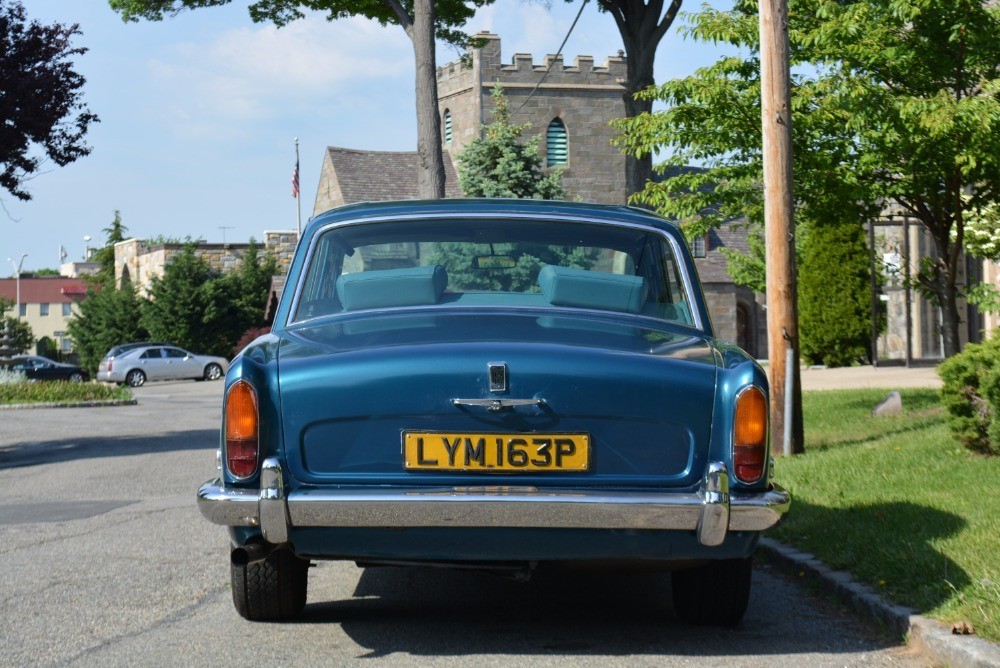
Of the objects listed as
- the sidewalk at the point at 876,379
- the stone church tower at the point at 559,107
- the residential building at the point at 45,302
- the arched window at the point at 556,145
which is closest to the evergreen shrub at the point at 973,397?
the sidewalk at the point at 876,379

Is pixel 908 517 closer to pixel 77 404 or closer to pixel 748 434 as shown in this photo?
pixel 748 434

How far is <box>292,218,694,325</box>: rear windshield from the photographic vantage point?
5586mm

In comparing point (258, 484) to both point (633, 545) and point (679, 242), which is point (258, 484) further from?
point (679, 242)

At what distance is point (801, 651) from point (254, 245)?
5014 centimetres

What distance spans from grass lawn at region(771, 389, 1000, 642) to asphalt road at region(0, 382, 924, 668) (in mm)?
305

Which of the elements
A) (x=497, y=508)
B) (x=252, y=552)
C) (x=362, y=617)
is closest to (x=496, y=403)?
(x=497, y=508)

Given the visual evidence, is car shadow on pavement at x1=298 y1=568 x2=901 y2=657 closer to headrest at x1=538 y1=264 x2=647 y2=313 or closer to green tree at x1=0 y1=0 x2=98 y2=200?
headrest at x1=538 y1=264 x2=647 y2=313

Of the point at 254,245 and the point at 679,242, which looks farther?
the point at 254,245

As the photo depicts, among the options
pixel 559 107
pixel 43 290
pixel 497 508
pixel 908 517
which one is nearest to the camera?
pixel 497 508

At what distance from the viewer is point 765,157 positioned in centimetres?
1169

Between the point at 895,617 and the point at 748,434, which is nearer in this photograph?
the point at 748,434

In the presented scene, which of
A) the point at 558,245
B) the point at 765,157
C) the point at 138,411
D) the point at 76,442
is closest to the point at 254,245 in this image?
the point at 138,411

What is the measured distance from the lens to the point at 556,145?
52656 millimetres

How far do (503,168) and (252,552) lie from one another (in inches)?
1163
